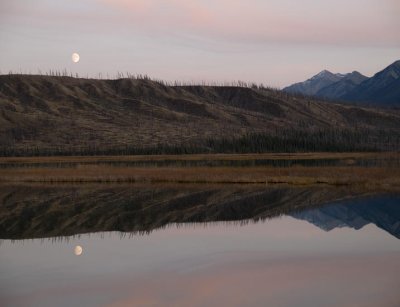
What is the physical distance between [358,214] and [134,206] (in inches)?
507

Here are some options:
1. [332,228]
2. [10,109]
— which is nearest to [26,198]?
[332,228]

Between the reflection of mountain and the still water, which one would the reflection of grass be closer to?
the still water

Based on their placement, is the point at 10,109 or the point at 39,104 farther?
the point at 39,104

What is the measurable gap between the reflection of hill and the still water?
11cm

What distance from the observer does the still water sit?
15.6 m

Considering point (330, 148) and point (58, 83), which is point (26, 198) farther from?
point (58, 83)

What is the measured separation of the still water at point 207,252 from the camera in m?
15.6

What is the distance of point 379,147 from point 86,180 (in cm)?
10009

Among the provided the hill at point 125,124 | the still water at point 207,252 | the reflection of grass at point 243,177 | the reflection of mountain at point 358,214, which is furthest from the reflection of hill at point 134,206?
the hill at point 125,124

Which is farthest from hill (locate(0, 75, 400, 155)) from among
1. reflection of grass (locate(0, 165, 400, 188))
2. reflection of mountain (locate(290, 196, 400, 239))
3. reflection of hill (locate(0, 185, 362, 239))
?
reflection of mountain (locate(290, 196, 400, 239))

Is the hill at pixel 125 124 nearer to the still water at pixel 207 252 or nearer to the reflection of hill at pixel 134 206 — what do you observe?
the reflection of hill at pixel 134 206

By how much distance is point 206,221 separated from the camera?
29.9 meters

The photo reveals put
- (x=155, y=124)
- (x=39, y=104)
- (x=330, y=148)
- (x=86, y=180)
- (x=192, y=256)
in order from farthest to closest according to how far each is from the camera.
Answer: (x=39, y=104)
(x=155, y=124)
(x=330, y=148)
(x=86, y=180)
(x=192, y=256)

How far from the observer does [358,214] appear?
31.2 meters
